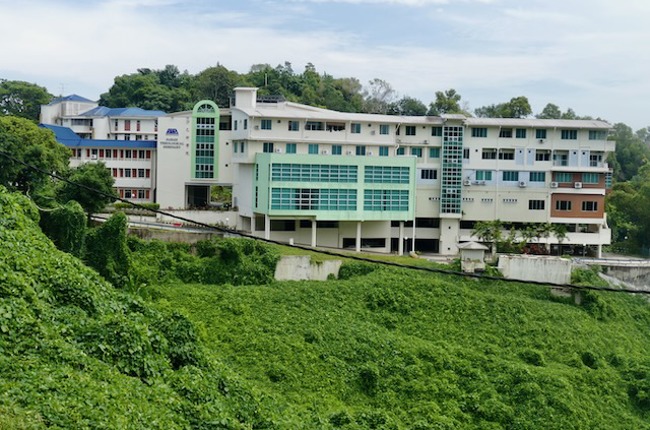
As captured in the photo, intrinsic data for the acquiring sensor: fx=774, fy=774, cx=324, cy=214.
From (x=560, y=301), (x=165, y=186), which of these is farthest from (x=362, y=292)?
(x=165, y=186)

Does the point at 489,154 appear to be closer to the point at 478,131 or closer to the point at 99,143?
the point at 478,131

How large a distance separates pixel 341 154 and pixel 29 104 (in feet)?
94.0

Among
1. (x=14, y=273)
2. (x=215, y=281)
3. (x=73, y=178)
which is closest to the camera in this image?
(x=14, y=273)

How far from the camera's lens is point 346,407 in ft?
47.8

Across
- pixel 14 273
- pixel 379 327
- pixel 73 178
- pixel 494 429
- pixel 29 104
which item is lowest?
pixel 494 429

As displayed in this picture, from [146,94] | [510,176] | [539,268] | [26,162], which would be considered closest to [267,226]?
[26,162]

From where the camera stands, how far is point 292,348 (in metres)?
16.2

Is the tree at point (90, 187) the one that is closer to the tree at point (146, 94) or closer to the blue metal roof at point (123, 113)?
the blue metal roof at point (123, 113)

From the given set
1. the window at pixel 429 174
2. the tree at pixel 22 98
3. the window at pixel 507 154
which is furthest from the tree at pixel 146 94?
the window at pixel 507 154

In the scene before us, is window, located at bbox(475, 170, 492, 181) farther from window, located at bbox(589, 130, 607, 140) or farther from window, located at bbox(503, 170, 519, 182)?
window, located at bbox(589, 130, 607, 140)

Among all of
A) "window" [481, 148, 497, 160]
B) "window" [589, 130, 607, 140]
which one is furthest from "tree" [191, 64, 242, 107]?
"window" [589, 130, 607, 140]

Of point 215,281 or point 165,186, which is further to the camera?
point 165,186

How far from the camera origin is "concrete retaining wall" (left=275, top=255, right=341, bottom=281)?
2283 centimetres

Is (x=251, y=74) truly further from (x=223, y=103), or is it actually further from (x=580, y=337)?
Result: (x=580, y=337)
